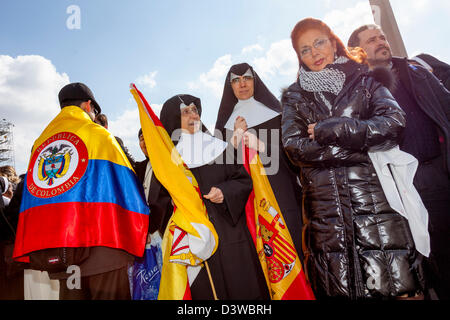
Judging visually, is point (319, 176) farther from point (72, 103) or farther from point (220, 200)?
point (72, 103)

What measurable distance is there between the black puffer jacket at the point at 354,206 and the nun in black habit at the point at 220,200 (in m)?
0.68

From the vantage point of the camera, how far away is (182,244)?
237 centimetres

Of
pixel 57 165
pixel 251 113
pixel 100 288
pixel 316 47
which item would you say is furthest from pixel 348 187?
pixel 57 165

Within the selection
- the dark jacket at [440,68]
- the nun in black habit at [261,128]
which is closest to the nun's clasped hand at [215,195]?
the nun in black habit at [261,128]

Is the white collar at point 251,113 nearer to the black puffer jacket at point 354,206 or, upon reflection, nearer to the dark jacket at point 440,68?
the black puffer jacket at point 354,206

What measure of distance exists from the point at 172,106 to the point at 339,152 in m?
1.77

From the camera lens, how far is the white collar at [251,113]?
3.28m

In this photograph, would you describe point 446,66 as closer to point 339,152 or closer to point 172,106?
point 339,152

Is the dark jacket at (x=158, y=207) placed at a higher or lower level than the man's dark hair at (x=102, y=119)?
lower

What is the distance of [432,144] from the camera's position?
8.09ft

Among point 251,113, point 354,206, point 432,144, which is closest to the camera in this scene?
point 354,206

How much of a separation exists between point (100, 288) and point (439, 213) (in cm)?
283

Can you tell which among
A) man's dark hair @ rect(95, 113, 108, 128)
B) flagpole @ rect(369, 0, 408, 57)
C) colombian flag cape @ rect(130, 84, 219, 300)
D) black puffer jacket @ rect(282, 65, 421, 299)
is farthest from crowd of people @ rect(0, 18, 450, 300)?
flagpole @ rect(369, 0, 408, 57)
